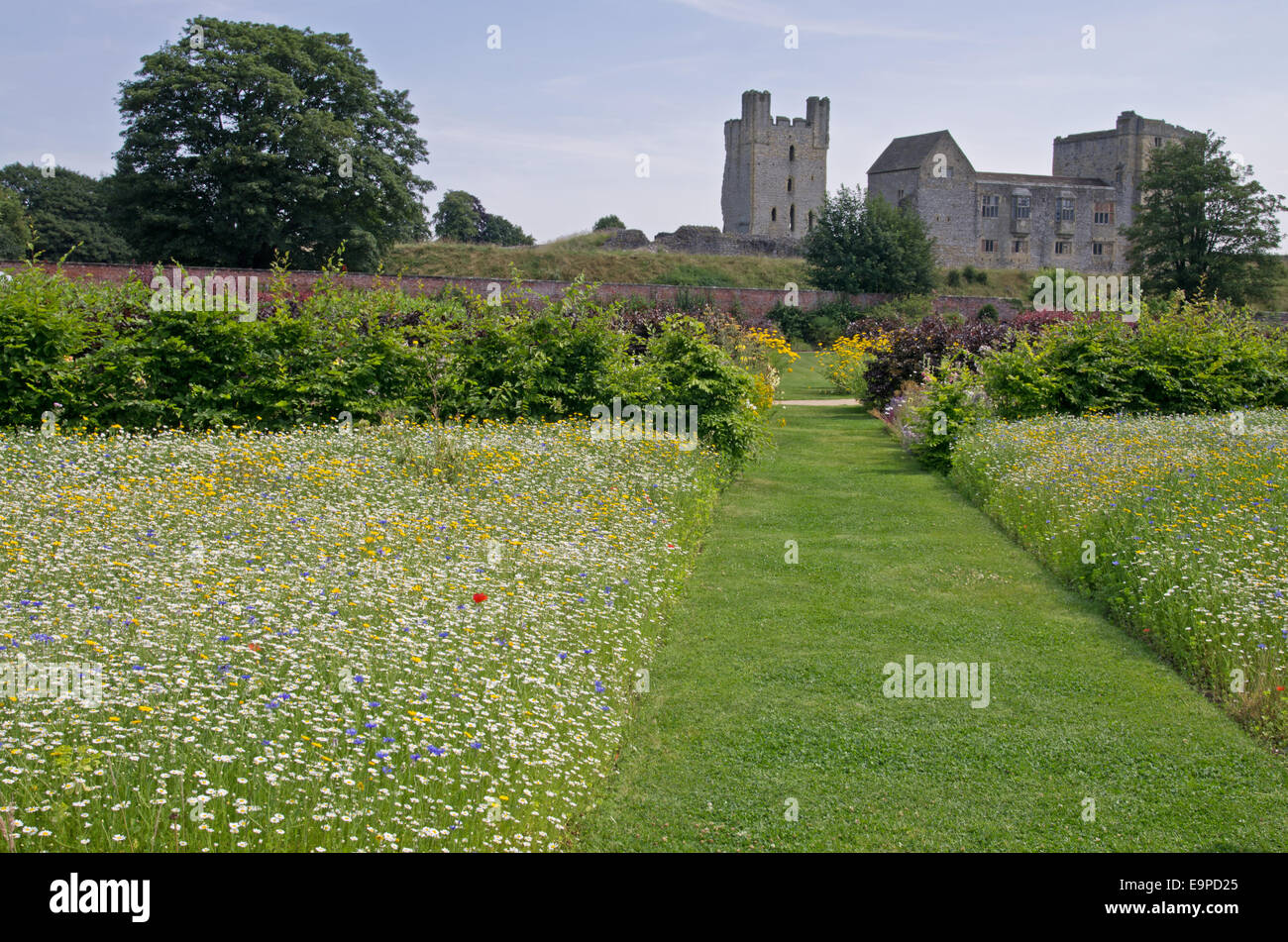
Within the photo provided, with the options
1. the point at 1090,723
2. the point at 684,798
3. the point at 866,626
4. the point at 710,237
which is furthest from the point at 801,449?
the point at 710,237

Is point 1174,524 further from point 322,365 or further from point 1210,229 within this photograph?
point 1210,229

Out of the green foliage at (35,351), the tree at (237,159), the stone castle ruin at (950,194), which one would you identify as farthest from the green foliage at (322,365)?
the stone castle ruin at (950,194)

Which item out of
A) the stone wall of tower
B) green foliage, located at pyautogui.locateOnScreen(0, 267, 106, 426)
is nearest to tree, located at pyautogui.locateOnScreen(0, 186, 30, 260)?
green foliage, located at pyautogui.locateOnScreen(0, 267, 106, 426)

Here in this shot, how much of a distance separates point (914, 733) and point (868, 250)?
4673cm

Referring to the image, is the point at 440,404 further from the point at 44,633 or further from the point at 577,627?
the point at 44,633

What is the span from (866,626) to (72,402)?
8.78 m

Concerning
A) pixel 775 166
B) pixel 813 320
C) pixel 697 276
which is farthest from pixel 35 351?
pixel 775 166

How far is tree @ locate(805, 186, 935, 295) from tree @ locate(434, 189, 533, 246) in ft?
127

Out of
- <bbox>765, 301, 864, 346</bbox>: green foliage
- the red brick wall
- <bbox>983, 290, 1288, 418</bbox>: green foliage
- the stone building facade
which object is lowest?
<bbox>983, 290, 1288, 418</bbox>: green foliage

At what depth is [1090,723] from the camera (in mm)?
5348

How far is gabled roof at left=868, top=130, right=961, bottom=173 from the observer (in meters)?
67.2

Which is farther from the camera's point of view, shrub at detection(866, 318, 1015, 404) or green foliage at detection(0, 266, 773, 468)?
shrub at detection(866, 318, 1015, 404)

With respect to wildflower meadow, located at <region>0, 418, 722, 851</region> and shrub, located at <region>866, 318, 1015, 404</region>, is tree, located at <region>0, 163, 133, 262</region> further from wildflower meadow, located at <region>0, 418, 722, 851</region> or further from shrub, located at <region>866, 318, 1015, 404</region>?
wildflower meadow, located at <region>0, 418, 722, 851</region>

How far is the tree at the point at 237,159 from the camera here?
3731 centimetres
